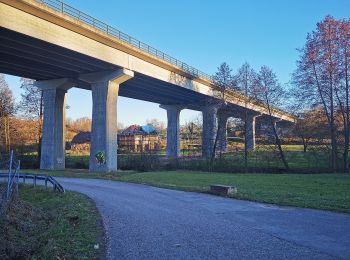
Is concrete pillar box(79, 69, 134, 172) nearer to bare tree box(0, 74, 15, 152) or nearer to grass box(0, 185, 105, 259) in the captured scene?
bare tree box(0, 74, 15, 152)

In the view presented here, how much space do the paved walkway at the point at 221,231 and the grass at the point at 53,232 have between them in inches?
17.4

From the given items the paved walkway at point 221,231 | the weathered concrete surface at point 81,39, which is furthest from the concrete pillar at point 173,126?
the paved walkway at point 221,231

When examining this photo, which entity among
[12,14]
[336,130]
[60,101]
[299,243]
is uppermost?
[12,14]

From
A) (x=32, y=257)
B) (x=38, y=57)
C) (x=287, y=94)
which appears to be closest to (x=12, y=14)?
(x=38, y=57)

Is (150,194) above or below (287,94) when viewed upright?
below

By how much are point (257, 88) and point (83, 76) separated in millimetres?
17760

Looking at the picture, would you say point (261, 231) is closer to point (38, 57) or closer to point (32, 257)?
point (32, 257)

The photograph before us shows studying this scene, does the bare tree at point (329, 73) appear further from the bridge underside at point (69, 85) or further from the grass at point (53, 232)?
the grass at point (53, 232)

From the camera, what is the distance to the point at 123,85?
47.9 meters

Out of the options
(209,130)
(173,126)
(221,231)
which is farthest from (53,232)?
(173,126)

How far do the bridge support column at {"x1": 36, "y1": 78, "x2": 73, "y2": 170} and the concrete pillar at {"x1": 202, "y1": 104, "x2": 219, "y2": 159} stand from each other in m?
16.1

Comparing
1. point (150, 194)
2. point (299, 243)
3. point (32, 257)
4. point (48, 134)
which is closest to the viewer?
point (32, 257)

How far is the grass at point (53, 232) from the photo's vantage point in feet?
24.2

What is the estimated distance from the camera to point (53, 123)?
4356 centimetres
